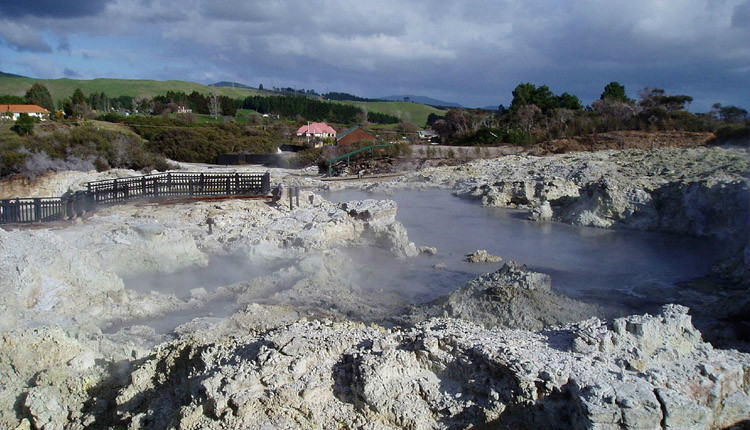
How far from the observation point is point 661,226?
14.9 meters

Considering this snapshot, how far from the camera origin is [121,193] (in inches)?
535

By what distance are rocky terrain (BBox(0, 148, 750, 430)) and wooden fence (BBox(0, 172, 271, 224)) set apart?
536mm

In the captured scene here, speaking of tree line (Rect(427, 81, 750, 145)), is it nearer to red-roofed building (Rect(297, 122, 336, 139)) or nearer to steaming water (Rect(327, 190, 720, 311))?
red-roofed building (Rect(297, 122, 336, 139))

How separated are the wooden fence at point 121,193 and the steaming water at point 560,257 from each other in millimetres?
4950

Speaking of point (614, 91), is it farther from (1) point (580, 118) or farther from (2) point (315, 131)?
(2) point (315, 131)

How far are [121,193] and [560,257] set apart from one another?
1042cm

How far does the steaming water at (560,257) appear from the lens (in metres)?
9.24

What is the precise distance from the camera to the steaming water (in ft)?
30.3

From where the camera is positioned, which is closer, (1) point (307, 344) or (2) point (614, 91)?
(1) point (307, 344)

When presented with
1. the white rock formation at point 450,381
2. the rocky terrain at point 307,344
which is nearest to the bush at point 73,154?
the rocky terrain at point 307,344

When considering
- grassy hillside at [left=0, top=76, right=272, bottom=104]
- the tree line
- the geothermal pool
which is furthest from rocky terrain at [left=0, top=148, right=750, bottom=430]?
grassy hillside at [left=0, top=76, right=272, bottom=104]

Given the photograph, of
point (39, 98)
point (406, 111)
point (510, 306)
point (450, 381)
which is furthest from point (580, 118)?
point (406, 111)

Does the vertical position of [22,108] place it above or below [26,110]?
above

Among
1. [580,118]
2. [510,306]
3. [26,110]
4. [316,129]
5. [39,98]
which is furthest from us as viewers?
[316,129]
